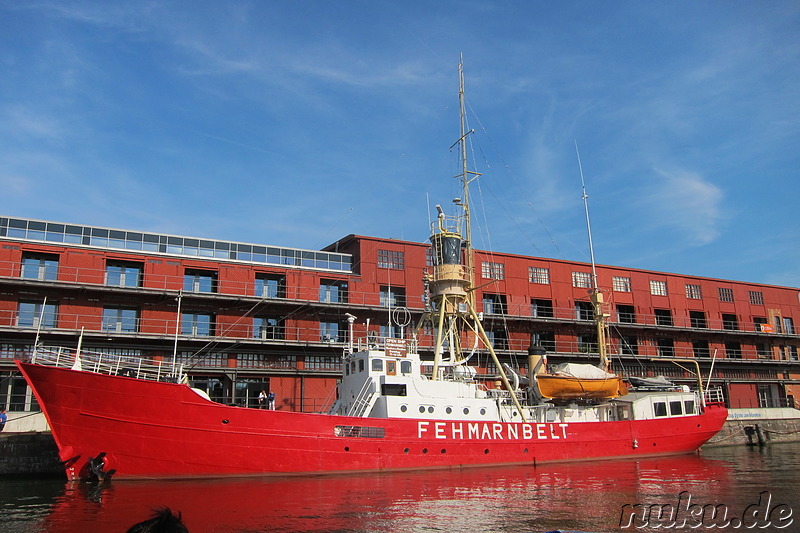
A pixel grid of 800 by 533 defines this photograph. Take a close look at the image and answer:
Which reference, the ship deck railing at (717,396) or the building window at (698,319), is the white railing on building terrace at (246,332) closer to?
the ship deck railing at (717,396)

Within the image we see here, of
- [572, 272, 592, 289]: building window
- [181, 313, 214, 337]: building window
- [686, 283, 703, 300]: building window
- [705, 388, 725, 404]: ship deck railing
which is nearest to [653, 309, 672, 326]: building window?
[686, 283, 703, 300]: building window

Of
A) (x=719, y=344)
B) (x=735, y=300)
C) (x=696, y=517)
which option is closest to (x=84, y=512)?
(x=696, y=517)

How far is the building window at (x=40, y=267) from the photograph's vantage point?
36406 millimetres

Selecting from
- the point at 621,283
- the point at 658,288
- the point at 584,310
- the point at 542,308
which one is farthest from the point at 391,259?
the point at 658,288

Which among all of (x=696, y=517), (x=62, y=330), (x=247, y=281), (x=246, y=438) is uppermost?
(x=247, y=281)

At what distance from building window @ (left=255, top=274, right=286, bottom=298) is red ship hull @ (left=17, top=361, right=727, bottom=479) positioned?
55.9ft

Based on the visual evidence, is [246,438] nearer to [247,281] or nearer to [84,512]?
[84,512]

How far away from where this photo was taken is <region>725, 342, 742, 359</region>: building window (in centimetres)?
5925

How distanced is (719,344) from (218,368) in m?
44.9

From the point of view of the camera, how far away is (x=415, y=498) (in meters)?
21.4

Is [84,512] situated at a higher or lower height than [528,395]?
lower

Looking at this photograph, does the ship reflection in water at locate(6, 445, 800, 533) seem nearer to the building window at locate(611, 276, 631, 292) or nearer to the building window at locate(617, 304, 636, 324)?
the building window at locate(617, 304, 636, 324)

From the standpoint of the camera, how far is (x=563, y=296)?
52.8 m

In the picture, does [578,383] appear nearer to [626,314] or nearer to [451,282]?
[451,282]
